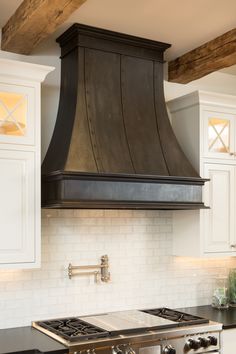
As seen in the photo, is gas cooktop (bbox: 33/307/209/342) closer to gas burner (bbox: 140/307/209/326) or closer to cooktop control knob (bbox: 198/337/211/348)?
gas burner (bbox: 140/307/209/326)

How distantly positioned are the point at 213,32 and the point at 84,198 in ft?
5.34

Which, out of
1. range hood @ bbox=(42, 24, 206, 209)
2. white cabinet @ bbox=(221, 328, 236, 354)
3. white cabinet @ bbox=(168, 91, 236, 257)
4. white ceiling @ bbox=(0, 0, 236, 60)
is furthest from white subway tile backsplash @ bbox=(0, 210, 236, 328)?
white ceiling @ bbox=(0, 0, 236, 60)

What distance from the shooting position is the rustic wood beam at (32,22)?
276 centimetres

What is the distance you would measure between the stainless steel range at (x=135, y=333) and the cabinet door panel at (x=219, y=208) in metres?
0.66

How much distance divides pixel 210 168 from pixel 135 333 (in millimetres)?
1507

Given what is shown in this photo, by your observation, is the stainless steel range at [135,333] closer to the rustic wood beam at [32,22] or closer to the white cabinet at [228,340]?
the white cabinet at [228,340]

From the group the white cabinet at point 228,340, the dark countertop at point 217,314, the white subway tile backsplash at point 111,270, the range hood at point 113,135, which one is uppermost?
the range hood at point 113,135

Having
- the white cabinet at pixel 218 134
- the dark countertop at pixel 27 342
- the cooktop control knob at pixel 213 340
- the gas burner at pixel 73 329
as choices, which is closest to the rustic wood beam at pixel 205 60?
the white cabinet at pixel 218 134

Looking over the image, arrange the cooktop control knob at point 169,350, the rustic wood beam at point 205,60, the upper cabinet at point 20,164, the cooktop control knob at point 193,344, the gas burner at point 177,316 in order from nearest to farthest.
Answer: the upper cabinet at point 20,164 < the cooktop control knob at point 169,350 < the cooktop control knob at point 193,344 < the gas burner at point 177,316 < the rustic wood beam at point 205,60

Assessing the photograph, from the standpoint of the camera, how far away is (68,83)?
12.0 ft

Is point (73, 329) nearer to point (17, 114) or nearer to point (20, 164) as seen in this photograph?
point (20, 164)

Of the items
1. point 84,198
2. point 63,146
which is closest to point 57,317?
point 84,198

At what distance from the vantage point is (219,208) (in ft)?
13.3

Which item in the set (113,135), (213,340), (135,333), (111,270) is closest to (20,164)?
(113,135)
